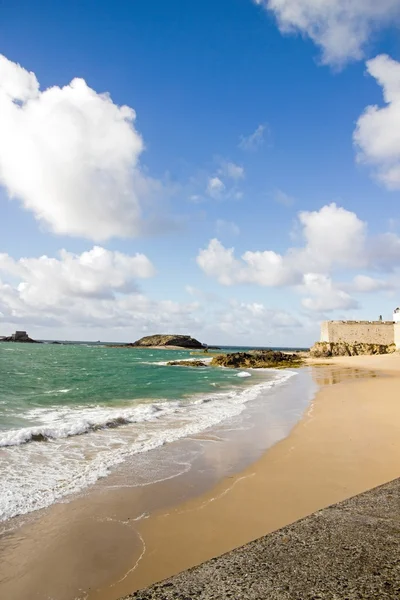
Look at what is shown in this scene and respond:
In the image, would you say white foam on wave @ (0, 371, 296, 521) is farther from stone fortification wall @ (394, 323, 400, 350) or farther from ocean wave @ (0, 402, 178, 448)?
stone fortification wall @ (394, 323, 400, 350)

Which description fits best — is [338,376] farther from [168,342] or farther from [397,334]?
[168,342]

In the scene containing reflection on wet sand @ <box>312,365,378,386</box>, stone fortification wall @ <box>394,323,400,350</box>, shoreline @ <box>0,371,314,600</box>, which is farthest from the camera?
stone fortification wall @ <box>394,323,400,350</box>

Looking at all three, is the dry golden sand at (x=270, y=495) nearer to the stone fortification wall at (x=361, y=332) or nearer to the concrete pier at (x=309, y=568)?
the concrete pier at (x=309, y=568)

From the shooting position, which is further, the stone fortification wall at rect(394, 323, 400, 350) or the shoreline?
the stone fortification wall at rect(394, 323, 400, 350)

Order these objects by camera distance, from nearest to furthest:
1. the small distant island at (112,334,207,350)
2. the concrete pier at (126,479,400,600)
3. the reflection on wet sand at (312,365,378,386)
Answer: the concrete pier at (126,479,400,600) → the reflection on wet sand at (312,365,378,386) → the small distant island at (112,334,207,350)

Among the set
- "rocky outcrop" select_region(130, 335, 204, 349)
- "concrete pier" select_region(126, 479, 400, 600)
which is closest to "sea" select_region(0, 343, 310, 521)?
"concrete pier" select_region(126, 479, 400, 600)

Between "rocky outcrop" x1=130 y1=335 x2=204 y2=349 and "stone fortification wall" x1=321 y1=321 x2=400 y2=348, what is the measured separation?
360ft

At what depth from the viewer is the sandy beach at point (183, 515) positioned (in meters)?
4.50

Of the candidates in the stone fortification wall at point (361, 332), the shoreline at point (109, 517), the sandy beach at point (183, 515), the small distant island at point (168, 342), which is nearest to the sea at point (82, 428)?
the shoreline at point (109, 517)

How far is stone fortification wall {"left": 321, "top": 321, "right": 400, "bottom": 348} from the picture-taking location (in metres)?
70.8

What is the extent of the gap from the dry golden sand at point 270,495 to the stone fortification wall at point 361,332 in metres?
62.8

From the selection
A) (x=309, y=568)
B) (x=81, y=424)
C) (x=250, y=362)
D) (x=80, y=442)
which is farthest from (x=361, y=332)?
(x=309, y=568)

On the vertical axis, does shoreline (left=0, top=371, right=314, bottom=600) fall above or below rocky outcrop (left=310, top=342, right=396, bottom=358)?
below

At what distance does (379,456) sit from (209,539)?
5.58 metres
